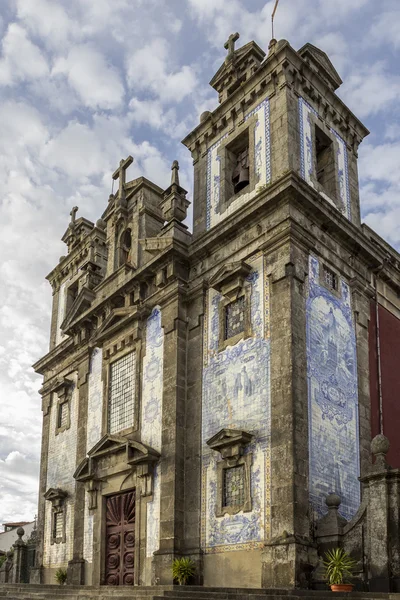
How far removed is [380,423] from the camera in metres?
18.5

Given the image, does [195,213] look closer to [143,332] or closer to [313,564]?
[143,332]

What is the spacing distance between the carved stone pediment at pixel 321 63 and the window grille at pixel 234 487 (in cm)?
1148

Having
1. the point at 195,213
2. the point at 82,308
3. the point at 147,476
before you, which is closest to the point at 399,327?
the point at 195,213

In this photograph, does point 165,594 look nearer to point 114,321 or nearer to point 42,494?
point 114,321

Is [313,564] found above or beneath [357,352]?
beneath

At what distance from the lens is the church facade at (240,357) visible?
53.5ft

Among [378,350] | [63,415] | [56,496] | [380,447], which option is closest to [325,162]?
[378,350]

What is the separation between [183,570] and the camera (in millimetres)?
16938

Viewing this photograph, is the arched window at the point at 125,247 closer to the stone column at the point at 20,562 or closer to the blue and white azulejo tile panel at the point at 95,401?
the blue and white azulejo tile panel at the point at 95,401

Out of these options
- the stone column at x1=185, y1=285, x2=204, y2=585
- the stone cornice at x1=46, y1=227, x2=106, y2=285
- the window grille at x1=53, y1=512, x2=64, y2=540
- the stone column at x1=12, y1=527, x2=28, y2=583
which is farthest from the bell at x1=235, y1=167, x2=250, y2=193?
the stone column at x1=12, y1=527, x2=28, y2=583

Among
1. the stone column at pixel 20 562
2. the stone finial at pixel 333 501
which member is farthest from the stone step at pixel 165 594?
the stone column at pixel 20 562

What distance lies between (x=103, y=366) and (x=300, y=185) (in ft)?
29.6

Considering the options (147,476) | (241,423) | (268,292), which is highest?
(268,292)

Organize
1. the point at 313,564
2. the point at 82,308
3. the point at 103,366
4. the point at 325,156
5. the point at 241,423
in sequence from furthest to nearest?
the point at 82,308 → the point at 103,366 → the point at 325,156 → the point at 241,423 → the point at 313,564
